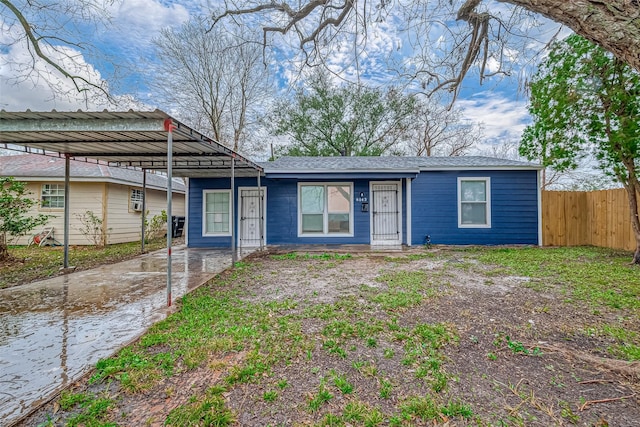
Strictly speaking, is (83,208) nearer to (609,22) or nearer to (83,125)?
(83,125)

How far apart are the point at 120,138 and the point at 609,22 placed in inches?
235

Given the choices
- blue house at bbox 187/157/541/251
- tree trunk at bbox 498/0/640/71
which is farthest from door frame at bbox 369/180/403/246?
tree trunk at bbox 498/0/640/71

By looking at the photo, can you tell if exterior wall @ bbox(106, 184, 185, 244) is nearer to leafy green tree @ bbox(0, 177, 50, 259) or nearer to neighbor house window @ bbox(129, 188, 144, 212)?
neighbor house window @ bbox(129, 188, 144, 212)

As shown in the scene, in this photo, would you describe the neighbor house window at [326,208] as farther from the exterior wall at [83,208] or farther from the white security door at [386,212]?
the exterior wall at [83,208]

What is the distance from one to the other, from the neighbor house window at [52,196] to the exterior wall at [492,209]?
12.5 metres

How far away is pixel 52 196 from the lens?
1023 cm

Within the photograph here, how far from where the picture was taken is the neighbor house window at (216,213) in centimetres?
962

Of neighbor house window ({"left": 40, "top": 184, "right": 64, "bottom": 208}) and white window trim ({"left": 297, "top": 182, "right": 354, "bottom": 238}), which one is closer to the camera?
white window trim ({"left": 297, "top": 182, "right": 354, "bottom": 238})

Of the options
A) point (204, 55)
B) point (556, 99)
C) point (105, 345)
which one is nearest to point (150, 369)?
point (105, 345)

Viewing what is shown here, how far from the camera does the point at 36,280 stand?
525 cm

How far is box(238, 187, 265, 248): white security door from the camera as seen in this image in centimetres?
956

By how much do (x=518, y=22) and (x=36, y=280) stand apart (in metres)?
9.15

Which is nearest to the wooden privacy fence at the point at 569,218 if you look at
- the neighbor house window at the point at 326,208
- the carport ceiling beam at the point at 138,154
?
the neighbor house window at the point at 326,208

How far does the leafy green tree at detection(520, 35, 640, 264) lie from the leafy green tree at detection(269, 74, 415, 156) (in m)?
10.7
